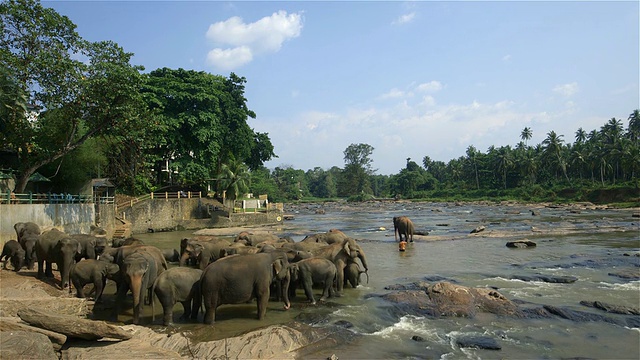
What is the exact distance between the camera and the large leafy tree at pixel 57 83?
20.4 meters

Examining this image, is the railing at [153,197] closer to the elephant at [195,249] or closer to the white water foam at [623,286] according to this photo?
the elephant at [195,249]

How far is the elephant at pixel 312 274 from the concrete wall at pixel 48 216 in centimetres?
1441

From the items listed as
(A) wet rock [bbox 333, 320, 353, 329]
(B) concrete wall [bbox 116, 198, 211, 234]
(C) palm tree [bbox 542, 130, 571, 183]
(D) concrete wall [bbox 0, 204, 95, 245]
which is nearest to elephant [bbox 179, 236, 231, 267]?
(A) wet rock [bbox 333, 320, 353, 329]

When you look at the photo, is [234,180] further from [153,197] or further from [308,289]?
[308,289]

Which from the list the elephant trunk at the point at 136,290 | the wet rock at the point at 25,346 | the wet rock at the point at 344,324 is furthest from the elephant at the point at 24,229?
the wet rock at the point at 344,324

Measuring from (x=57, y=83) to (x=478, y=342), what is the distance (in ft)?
69.4

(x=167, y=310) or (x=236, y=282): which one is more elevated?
(x=236, y=282)

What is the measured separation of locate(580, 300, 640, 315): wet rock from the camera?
11016 mm

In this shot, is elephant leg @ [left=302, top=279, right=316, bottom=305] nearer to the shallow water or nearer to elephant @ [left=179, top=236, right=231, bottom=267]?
the shallow water

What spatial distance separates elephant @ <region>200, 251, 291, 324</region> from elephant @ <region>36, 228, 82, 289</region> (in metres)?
5.96

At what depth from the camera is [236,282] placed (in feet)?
32.5

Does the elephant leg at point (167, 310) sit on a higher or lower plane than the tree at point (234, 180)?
lower

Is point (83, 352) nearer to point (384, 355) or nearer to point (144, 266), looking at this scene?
point (144, 266)

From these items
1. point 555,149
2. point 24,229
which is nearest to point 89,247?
point 24,229
